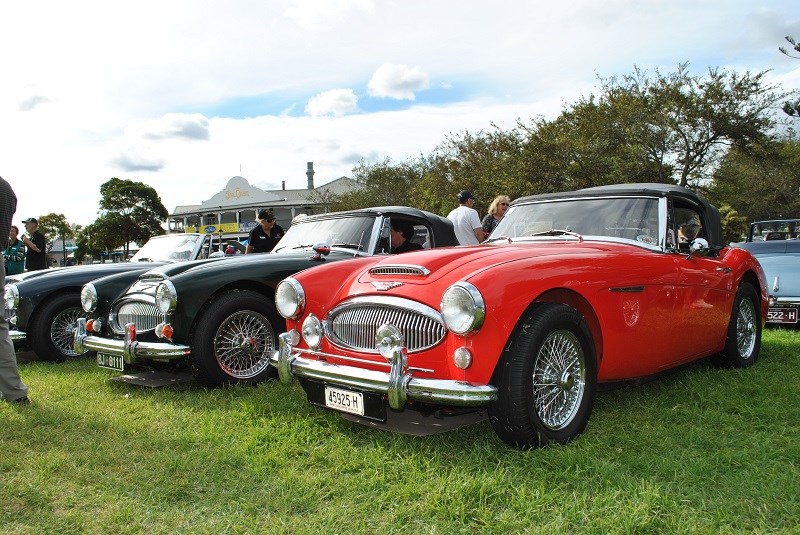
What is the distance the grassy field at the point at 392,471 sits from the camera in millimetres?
2684

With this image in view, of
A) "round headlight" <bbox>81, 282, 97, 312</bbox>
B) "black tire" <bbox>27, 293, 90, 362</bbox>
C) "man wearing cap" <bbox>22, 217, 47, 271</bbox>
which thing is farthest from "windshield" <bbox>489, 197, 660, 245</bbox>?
"man wearing cap" <bbox>22, 217, 47, 271</bbox>

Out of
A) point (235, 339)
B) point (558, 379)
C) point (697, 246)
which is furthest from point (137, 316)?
point (697, 246)

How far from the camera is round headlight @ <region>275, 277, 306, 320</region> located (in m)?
4.15

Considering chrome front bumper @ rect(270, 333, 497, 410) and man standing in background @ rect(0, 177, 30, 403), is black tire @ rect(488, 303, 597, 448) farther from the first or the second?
man standing in background @ rect(0, 177, 30, 403)

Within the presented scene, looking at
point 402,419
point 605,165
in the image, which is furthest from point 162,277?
point 605,165

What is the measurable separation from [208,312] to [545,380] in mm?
2885

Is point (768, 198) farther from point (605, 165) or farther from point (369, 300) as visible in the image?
point (369, 300)

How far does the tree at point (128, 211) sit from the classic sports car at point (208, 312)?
56.7 meters

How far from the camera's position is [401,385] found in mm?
3141

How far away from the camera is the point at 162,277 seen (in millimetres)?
5387

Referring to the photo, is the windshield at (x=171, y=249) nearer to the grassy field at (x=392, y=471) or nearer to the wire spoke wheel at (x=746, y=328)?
the grassy field at (x=392, y=471)

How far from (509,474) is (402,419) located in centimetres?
76

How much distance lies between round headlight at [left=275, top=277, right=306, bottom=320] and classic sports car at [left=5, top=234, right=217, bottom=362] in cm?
281

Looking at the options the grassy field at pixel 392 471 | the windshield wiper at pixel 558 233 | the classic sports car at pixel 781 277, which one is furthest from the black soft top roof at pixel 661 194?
the classic sports car at pixel 781 277
